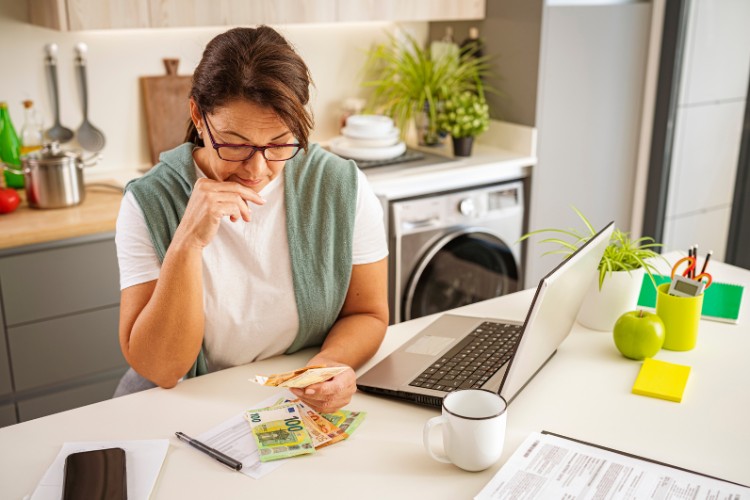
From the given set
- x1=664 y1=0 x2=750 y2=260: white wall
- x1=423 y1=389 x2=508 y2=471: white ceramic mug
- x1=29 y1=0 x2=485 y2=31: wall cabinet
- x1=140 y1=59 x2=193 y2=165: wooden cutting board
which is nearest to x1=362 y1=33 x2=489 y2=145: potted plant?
x1=29 y1=0 x2=485 y2=31: wall cabinet

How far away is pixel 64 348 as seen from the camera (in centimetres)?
248

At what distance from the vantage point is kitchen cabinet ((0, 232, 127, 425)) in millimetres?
2365

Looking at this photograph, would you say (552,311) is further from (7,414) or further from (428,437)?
(7,414)

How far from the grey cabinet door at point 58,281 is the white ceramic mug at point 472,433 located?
1590mm

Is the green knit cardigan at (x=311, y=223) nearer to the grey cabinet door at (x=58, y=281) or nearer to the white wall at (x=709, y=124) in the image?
the grey cabinet door at (x=58, y=281)

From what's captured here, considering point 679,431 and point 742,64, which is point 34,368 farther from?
point 742,64

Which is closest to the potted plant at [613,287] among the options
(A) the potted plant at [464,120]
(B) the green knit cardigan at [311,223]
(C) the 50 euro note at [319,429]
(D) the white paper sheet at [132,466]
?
(B) the green knit cardigan at [311,223]

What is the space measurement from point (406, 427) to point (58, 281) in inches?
60.1

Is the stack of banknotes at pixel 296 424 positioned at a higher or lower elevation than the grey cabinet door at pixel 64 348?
higher

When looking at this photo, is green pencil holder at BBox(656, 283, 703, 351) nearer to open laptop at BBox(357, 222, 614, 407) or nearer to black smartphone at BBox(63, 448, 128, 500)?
open laptop at BBox(357, 222, 614, 407)

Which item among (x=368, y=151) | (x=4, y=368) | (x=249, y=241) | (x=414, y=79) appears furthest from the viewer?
(x=414, y=79)

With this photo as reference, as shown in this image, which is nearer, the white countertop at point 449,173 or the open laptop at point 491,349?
the open laptop at point 491,349

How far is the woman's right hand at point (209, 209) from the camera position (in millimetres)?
1395

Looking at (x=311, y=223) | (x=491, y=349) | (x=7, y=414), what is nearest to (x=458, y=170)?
(x=311, y=223)
